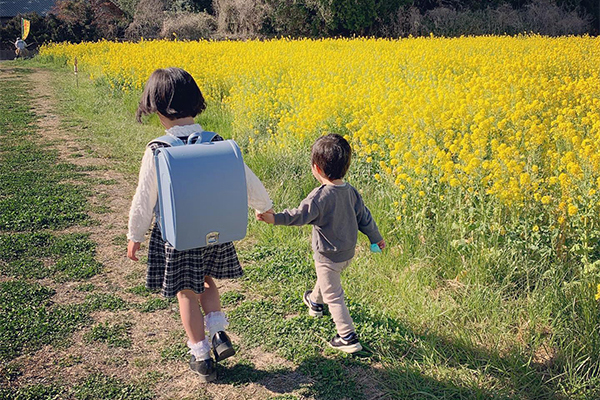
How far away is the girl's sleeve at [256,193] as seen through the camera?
2547 mm

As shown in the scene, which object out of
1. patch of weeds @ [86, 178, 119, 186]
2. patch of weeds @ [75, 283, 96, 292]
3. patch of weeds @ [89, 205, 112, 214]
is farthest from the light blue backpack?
patch of weeds @ [86, 178, 119, 186]

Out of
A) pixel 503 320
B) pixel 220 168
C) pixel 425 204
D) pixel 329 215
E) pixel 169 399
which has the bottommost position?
pixel 169 399

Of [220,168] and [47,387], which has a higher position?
[220,168]

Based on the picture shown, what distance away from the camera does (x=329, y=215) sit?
9.01 ft

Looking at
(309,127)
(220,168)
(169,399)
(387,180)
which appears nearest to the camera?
(220,168)

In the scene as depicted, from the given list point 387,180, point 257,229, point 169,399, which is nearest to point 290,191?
point 257,229

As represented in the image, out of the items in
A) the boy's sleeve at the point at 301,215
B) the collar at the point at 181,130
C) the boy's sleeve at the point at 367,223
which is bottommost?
the boy's sleeve at the point at 367,223

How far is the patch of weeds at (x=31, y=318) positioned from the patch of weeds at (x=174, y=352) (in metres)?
0.61

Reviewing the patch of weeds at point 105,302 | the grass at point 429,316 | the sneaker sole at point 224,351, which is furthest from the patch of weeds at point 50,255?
the sneaker sole at point 224,351

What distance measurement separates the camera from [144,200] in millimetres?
2480

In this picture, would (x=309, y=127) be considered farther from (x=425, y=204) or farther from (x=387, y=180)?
(x=425, y=204)

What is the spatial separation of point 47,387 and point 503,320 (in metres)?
2.38

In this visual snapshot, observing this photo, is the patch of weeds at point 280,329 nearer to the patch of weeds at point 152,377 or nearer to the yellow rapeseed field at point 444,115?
the patch of weeds at point 152,377

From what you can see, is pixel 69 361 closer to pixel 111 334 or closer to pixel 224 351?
pixel 111 334
